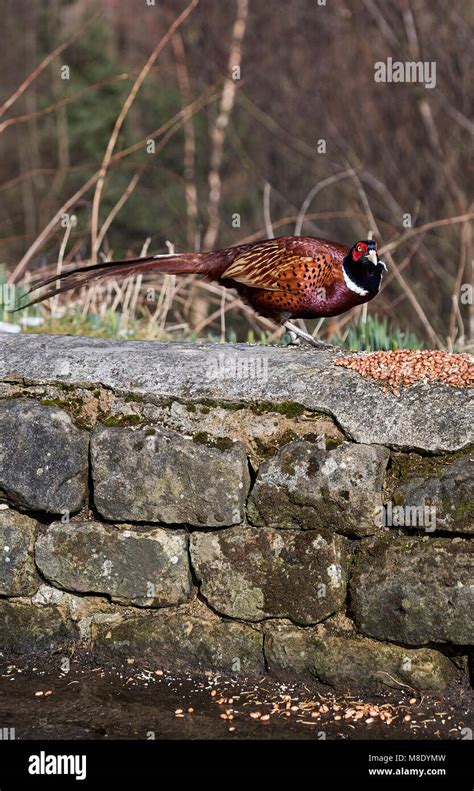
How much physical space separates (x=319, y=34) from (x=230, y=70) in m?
1.50

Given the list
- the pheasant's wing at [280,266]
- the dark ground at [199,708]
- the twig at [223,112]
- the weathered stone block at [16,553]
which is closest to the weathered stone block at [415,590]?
the dark ground at [199,708]

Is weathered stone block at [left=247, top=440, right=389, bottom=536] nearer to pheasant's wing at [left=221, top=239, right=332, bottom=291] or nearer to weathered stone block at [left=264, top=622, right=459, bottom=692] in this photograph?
weathered stone block at [left=264, top=622, right=459, bottom=692]

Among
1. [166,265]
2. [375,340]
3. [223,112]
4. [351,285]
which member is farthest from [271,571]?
[223,112]

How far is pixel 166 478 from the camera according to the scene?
273 cm

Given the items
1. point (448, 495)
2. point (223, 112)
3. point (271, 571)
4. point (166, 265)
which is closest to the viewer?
point (448, 495)

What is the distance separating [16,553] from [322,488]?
929mm

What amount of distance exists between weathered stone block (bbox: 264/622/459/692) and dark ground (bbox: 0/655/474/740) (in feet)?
0.13

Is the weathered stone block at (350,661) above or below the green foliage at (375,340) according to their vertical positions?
below

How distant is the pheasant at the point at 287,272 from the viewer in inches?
112

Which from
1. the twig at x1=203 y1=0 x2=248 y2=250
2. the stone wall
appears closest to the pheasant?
the stone wall

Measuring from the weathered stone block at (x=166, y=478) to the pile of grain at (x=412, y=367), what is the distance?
0.42 m

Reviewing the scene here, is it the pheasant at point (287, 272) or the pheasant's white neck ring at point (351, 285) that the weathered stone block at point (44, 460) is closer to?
the pheasant at point (287, 272)

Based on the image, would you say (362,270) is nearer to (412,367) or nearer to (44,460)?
(412,367)
